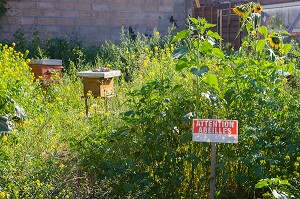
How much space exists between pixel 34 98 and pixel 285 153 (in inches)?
134

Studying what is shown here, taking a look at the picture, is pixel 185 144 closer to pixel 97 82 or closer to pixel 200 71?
pixel 200 71

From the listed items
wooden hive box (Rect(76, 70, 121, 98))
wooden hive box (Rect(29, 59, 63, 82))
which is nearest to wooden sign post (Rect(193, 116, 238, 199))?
wooden hive box (Rect(76, 70, 121, 98))

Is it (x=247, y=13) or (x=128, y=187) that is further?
(x=247, y=13)

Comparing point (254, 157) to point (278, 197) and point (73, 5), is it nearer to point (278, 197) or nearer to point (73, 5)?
point (278, 197)

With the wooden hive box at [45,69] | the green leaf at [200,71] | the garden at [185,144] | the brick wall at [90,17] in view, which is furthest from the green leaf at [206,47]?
the brick wall at [90,17]

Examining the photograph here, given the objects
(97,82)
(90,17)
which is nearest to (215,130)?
(97,82)

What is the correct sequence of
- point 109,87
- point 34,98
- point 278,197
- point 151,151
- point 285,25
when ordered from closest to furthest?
point 278,197, point 151,151, point 34,98, point 109,87, point 285,25

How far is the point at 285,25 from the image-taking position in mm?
10578

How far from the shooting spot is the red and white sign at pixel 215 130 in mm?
3287

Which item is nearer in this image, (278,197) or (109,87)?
(278,197)

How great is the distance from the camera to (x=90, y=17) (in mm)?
12898

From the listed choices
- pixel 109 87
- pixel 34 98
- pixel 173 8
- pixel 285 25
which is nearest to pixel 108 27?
pixel 173 8

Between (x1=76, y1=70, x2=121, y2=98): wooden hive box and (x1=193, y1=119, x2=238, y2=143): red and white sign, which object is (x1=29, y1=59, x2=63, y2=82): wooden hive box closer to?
(x1=76, y1=70, x2=121, y2=98): wooden hive box

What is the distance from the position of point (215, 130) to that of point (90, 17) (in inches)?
394
